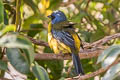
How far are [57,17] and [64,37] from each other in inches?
26.6

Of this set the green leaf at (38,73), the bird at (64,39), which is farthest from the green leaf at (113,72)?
the bird at (64,39)

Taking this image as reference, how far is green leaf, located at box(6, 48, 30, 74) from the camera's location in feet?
3.98

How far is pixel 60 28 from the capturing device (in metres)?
2.92

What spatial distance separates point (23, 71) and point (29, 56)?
0.18 metres

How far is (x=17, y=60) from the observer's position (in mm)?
1246

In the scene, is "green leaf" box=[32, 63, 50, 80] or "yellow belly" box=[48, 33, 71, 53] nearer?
"green leaf" box=[32, 63, 50, 80]

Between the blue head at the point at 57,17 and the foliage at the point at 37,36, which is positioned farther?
the blue head at the point at 57,17

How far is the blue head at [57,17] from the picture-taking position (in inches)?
124

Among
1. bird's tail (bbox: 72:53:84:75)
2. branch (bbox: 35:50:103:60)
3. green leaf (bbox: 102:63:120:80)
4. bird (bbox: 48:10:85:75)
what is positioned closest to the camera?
green leaf (bbox: 102:63:120:80)

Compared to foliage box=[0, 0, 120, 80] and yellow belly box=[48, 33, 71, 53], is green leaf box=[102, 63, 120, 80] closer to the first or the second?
foliage box=[0, 0, 120, 80]

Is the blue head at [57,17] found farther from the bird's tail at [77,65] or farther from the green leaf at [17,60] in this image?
the green leaf at [17,60]

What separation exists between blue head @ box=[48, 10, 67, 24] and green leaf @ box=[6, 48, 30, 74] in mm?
1889

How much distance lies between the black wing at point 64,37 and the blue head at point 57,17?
1.15 feet

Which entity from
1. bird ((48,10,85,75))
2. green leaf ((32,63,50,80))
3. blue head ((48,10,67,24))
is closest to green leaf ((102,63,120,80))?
green leaf ((32,63,50,80))
